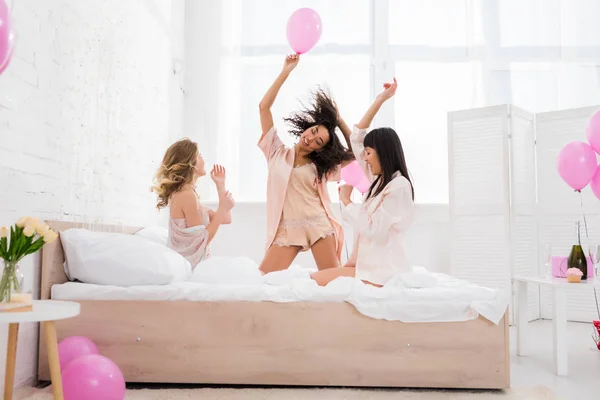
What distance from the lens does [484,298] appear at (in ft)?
7.14

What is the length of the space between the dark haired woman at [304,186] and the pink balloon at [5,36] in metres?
1.72

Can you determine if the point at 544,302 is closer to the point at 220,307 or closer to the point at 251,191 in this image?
the point at 251,191

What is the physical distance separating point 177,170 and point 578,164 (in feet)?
7.13

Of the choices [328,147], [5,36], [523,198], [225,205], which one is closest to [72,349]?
[225,205]

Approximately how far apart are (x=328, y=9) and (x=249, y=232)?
204 centimetres

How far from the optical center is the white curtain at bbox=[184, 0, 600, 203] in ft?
14.9

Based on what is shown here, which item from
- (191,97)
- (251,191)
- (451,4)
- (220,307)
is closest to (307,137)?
(220,307)

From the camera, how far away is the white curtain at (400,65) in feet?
14.9

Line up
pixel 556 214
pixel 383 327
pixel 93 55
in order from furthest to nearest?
pixel 556 214 → pixel 93 55 → pixel 383 327

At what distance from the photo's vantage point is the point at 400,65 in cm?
466

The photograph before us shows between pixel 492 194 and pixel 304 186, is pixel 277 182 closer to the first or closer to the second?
pixel 304 186

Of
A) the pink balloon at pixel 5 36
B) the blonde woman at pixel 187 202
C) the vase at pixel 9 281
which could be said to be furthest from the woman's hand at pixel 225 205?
the pink balloon at pixel 5 36

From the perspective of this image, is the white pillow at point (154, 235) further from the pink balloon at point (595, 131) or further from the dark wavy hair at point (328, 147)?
the pink balloon at point (595, 131)

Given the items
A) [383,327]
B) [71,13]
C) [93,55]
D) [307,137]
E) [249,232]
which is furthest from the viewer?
[249,232]
